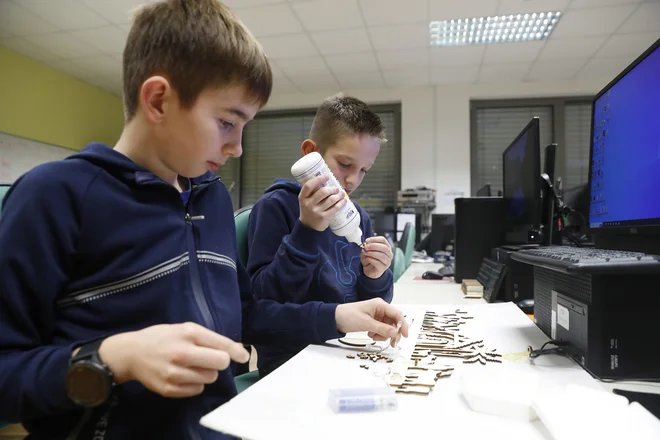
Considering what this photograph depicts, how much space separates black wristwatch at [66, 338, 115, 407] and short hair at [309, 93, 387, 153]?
864 mm

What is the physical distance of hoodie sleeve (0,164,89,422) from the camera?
1.51 feet

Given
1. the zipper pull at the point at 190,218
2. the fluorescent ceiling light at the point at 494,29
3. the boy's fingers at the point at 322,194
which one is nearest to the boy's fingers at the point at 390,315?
the boy's fingers at the point at 322,194

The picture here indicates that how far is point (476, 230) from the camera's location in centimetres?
180

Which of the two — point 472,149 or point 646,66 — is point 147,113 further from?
point 472,149

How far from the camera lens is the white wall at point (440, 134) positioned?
4.91m

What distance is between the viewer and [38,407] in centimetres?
46

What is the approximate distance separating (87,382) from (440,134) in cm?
493

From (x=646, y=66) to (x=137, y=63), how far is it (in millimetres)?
844

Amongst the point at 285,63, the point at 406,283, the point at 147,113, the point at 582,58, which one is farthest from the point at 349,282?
the point at 582,58

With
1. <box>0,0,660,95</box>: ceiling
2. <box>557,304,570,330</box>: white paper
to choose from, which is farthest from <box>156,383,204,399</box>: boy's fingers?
<box>0,0,660,95</box>: ceiling

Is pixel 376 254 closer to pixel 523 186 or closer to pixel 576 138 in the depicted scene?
pixel 523 186

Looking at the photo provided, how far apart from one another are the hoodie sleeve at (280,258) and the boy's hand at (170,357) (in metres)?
0.45

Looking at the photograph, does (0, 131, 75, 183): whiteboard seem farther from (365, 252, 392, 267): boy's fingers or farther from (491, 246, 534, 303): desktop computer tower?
(491, 246, 534, 303): desktop computer tower

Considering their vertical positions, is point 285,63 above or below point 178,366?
above
